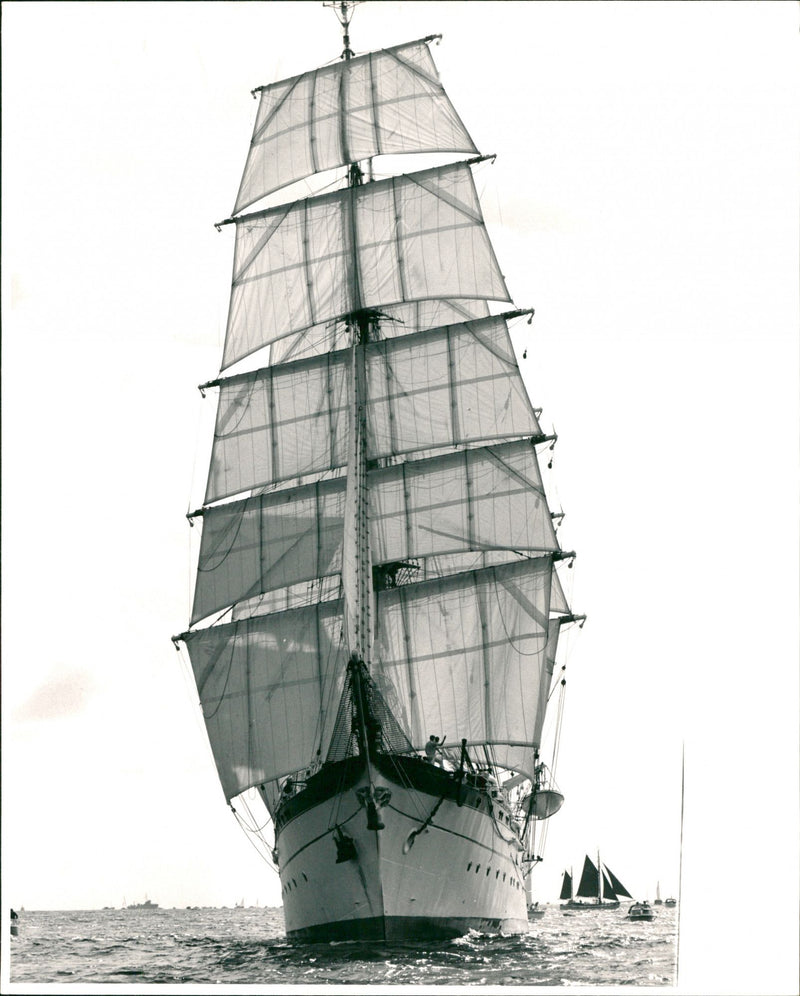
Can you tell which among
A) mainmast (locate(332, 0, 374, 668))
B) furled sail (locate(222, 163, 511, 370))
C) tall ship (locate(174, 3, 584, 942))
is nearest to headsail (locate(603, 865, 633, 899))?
tall ship (locate(174, 3, 584, 942))

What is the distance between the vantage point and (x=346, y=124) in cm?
1825

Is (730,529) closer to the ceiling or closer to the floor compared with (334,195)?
closer to the floor

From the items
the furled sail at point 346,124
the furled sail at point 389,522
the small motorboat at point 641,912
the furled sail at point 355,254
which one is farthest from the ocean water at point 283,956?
the furled sail at point 355,254

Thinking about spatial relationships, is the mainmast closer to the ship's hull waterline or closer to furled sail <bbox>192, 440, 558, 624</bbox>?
furled sail <bbox>192, 440, 558, 624</bbox>

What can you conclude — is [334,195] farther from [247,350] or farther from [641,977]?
[641,977]

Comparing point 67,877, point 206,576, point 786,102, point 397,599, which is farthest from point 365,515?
point 786,102

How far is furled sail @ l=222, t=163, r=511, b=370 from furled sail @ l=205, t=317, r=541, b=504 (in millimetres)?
601

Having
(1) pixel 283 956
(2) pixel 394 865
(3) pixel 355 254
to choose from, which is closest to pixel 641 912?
(2) pixel 394 865

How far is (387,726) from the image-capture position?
14258 millimetres

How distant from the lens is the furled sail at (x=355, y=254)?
17.9 m

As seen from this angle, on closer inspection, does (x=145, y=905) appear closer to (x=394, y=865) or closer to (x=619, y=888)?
(x=394, y=865)

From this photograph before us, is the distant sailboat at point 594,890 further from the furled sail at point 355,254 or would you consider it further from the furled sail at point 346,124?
the furled sail at point 355,254

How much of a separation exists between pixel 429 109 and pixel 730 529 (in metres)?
9.05

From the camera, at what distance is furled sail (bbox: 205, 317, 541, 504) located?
17.7 m
